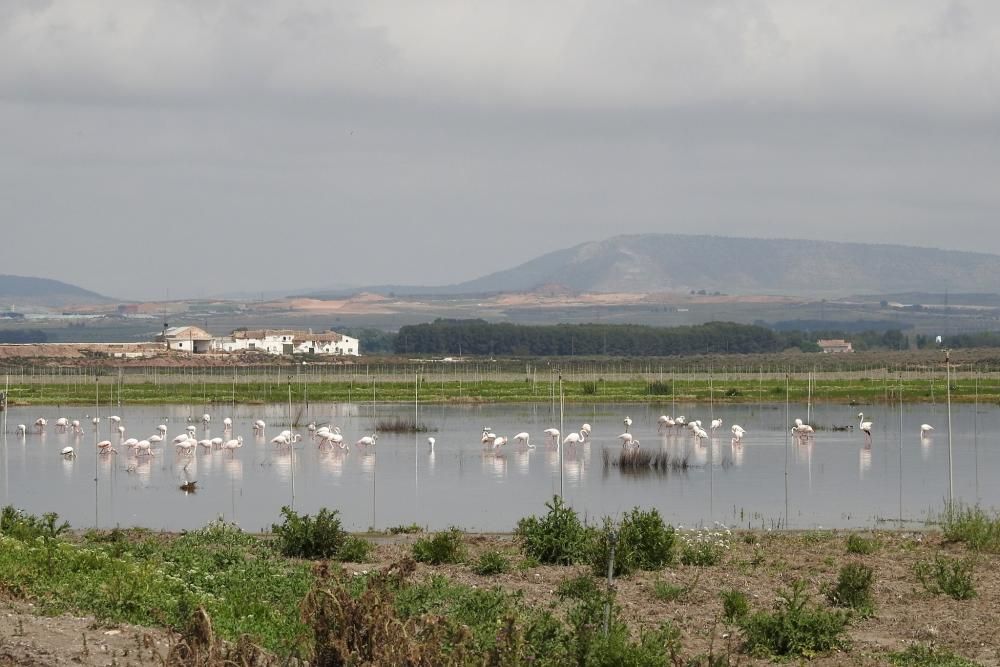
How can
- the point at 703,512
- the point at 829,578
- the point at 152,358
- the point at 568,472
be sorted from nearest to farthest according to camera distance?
the point at 829,578 < the point at 703,512 < the point at 568,472 < the point at 152,358

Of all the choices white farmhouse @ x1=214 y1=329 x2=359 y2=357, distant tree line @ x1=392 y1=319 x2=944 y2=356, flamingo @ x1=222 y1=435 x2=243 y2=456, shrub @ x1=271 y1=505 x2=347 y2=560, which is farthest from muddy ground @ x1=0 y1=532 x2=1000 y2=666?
distant tree line @ x1=392 y1=319 x2=944 y2=356

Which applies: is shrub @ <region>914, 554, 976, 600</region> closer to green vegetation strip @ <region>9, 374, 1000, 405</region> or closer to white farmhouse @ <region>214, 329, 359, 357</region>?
green vegetation strip @ <region>9, 374, 1000, 405</region>

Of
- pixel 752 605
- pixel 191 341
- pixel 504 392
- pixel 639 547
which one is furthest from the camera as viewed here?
pixel 191 341

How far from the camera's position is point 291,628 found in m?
11.1

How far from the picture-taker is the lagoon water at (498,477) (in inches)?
915

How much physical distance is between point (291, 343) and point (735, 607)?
421 feet

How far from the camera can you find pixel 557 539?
14898 millimetres

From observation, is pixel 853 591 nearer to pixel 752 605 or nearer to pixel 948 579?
pixel 752 605

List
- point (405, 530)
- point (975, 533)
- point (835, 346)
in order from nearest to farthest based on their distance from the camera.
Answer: point (975, 533)
point (405, 530)
point (835, 346)

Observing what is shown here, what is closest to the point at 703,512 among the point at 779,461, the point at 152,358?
the point at 779,461

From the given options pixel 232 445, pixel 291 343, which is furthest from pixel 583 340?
pixel 232 445

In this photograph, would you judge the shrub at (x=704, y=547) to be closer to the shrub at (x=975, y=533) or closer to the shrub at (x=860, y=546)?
the shrub at (x=860, y=546)

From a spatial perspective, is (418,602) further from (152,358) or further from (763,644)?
(152,358)

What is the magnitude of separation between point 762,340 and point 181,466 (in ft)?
456
